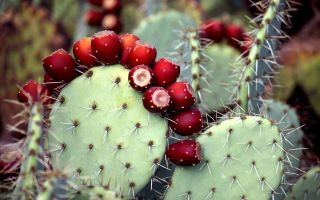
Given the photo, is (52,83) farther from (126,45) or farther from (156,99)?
(156,99)

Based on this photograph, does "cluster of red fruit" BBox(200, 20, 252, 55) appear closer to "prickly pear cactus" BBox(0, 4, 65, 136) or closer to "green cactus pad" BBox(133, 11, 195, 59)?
"green cactus pad" BBox(133, 11, 195, 59)

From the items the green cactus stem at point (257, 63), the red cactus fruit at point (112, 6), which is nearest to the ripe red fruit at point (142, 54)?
the green cactus stem at point (257, 63)

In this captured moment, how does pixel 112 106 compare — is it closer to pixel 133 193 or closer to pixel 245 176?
pixel 133 193

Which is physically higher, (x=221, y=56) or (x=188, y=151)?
(x=188, y=151)

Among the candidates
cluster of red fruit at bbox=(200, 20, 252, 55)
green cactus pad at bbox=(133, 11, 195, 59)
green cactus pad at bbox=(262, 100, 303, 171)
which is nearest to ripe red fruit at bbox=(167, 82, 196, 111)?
green cactus pad at bbox=(262, 100, 303, 171)

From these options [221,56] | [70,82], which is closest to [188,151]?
[70,82]

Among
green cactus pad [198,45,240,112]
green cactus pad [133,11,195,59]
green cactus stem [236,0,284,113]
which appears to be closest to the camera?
green cactus stem [236,0,284,113]

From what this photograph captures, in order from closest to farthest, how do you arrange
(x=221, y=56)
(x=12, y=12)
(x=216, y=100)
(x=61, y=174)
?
1. (x=61, y=174)
2. (x=216, y=100)
3. (x=221, y=56)
4. (x=12, y=12)

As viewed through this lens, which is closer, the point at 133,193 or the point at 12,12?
the point at 133,193
